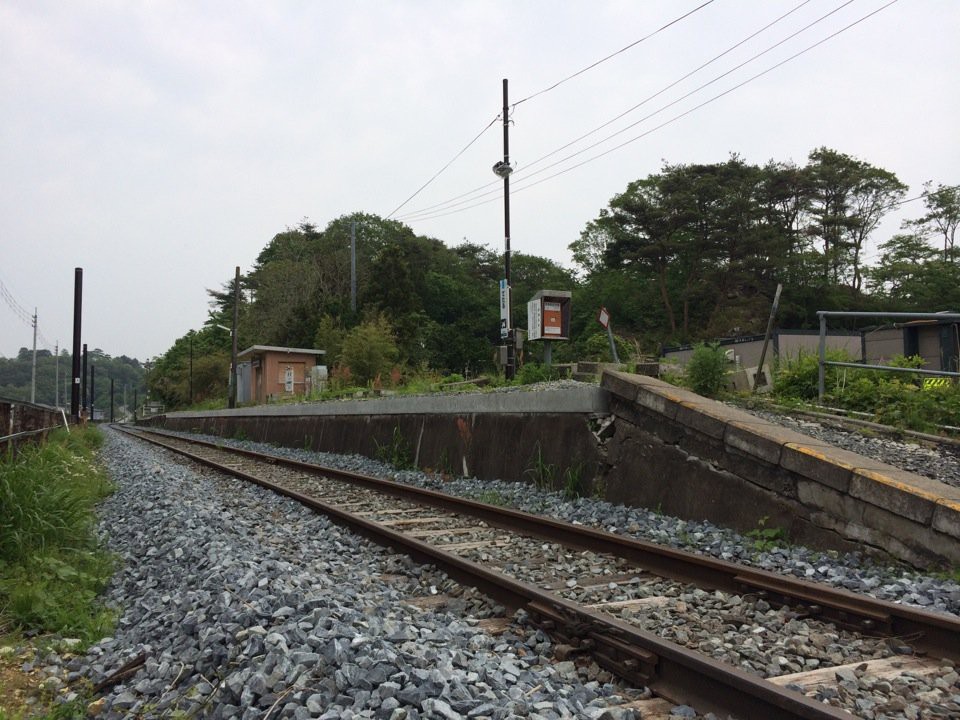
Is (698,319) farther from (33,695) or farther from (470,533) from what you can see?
(33,695)

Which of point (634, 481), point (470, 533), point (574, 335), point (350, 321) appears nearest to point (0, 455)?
point (470, 533)

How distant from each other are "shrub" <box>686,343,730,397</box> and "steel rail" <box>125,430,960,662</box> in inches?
132

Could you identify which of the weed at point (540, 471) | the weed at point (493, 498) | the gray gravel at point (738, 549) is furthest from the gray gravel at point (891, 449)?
the weed at point (493, 498)

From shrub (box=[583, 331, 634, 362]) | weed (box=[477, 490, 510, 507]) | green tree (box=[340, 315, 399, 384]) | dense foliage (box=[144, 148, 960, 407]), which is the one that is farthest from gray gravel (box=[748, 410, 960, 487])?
dense foliage (box=[144, 148, 960, 407])

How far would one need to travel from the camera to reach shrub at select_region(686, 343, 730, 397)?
8.52m

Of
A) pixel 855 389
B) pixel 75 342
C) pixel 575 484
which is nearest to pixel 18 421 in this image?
pixel 575 484

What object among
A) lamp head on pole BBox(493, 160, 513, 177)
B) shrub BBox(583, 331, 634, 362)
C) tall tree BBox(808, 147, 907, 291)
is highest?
tall tree BBox(808, 147, 907, 291)

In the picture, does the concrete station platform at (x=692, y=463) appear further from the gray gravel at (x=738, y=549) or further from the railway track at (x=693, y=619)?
the railway track at (x=693, y=619)

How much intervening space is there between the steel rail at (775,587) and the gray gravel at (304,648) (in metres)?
1.23

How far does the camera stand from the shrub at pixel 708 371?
28.0 feet

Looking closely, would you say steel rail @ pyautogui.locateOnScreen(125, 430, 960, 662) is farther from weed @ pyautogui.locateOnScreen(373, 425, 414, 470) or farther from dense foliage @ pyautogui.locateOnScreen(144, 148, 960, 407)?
dense foliage @ pyautogui.locateOnScreen(144, 148, 960, 407)

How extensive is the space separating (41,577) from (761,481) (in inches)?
209

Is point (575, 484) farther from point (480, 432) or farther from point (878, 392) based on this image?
point (878, 392)

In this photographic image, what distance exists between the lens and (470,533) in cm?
631
